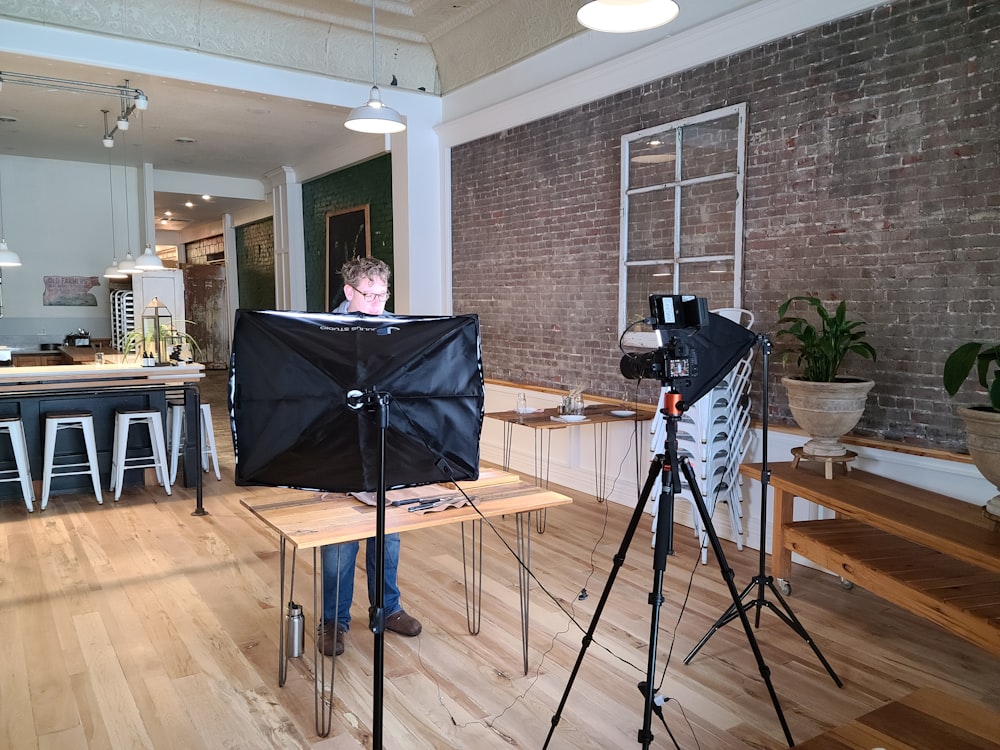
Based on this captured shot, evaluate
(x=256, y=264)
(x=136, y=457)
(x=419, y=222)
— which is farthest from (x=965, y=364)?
(x=256, y=264)

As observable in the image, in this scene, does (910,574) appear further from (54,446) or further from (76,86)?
(76,86)

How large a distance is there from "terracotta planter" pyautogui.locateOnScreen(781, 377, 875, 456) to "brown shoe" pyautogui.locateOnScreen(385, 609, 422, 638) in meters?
2.15

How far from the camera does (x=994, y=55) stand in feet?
11.1

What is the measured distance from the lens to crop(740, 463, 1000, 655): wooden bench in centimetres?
261

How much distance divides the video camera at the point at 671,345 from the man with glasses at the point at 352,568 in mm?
1202

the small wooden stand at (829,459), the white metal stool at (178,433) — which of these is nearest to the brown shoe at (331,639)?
the small wooden stand at (829,459)

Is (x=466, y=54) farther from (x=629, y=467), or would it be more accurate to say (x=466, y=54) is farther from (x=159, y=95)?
(x=629, y=467)

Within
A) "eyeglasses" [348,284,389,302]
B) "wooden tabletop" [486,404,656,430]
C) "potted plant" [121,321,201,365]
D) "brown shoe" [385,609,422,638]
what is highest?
"eyeglasses" [348,284,389,302]

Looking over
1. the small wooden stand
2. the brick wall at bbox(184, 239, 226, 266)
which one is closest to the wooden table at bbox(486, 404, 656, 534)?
the small wooden stand

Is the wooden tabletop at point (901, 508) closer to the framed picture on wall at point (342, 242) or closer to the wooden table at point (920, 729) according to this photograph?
the wooden table at point (920, 729)

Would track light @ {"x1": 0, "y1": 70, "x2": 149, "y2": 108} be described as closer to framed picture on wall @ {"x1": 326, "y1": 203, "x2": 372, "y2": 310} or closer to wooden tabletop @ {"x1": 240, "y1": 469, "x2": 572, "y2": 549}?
framed picture on wall @ {"x1": 326, "y1": 203, "x2": 372, "y2": 310}

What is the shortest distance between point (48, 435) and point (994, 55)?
6.28 meters

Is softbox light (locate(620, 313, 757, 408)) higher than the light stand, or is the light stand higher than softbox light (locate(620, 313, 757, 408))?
softbox light (locate(620, 313, 757, 408))

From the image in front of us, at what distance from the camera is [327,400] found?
1.80 meters
